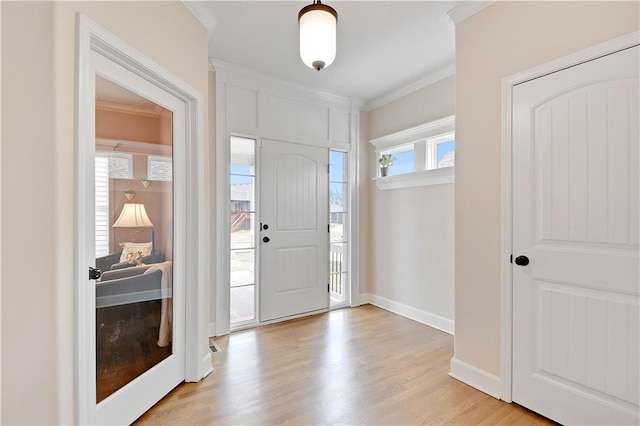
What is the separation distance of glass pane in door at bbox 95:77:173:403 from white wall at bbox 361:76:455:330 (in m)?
2.51

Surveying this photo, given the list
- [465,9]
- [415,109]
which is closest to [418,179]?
[415,109]

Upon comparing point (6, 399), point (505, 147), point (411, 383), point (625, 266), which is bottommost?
point (411, 383)

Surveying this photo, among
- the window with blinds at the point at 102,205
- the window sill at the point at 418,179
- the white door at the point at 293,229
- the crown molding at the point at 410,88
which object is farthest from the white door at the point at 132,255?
the crown molding at the point at 410,88

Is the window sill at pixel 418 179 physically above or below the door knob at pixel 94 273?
above

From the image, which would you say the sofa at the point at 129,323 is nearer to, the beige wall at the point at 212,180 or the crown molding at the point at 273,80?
the beige wall at the point at 212,180

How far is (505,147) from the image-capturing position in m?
2.03

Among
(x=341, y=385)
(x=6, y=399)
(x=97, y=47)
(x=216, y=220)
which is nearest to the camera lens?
(x=6, y=399)

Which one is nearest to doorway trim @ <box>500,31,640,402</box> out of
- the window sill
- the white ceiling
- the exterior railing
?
the white ceiling

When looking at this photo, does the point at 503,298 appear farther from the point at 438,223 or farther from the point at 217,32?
the point at 217,32

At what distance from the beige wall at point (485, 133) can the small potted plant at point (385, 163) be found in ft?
5.15

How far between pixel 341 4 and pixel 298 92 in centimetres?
149

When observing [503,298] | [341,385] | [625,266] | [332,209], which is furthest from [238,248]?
[625,266]

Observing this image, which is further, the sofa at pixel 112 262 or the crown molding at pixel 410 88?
the crown molding at pixel 410 88

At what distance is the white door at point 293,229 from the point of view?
3473 millimetres
